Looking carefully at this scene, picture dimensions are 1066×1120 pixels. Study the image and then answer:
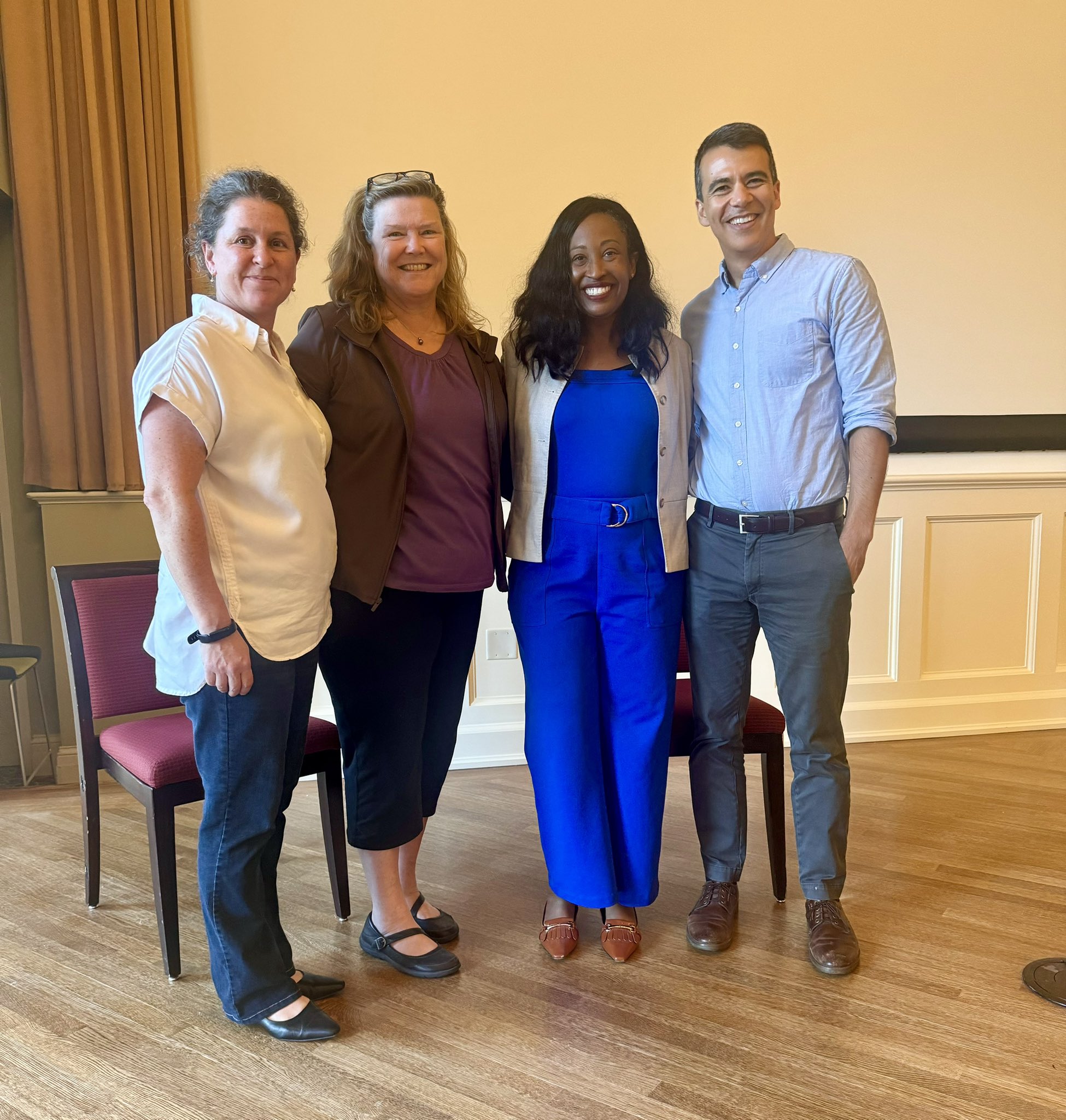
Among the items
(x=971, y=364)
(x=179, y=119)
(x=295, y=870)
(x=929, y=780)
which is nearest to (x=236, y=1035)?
(x=295, y=870)

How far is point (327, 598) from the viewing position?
5.52 feet

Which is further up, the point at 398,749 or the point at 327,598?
the point at 327,598

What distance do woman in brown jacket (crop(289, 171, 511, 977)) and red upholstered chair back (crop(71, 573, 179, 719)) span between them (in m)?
0.62

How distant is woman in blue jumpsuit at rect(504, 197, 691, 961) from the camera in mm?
1920

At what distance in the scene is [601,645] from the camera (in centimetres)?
200

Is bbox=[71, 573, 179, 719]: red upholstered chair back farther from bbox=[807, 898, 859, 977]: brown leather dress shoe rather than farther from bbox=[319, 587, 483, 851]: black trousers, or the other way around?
bbox=[807, 898, 859, 977]: brown leather dress shoe

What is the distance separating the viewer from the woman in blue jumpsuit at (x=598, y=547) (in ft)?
6.30

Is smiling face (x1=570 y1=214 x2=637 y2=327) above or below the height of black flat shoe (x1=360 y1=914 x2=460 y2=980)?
above

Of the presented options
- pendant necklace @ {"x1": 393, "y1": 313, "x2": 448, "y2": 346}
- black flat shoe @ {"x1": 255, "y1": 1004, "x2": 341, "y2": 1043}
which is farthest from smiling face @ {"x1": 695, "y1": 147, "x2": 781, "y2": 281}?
black flat shoe @ {"x1": 255, "y1": 1004, "x2": 341, "y2": 1043}

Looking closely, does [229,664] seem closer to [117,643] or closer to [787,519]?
[117,643]

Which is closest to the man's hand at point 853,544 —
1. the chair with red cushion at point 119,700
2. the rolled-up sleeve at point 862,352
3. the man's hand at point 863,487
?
the man's hand at point 863,487

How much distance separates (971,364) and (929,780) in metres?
1.64

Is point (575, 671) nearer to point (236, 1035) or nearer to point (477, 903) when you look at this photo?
point (477, 903)

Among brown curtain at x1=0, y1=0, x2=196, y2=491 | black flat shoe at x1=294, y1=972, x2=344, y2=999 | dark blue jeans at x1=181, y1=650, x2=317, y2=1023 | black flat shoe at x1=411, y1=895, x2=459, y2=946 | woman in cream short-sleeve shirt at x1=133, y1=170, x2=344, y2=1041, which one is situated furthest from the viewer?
brown curtain at x1=0, y1=0, x2=196, y2=491
